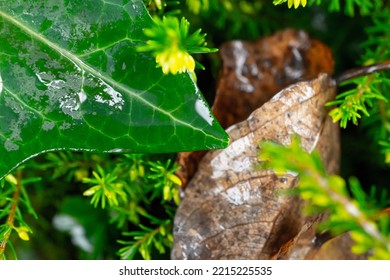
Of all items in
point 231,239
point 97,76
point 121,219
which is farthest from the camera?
point 121,219

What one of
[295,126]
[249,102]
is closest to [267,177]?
[295,126]

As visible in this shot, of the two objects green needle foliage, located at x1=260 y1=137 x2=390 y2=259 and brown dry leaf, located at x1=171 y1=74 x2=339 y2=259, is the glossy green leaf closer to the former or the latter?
brown dry leaf, located at x1=171 y1=74 x2=339 y2=259

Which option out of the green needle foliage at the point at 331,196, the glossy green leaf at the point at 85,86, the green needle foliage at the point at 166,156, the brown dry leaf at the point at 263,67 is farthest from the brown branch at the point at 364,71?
the green needle foliage at the point at 331,196

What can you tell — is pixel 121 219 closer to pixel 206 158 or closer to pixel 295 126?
pixel 206 158

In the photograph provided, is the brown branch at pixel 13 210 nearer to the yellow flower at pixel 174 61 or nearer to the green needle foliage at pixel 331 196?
the yellow flower at pixel 174 61

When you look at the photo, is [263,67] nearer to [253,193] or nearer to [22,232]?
[253,193]

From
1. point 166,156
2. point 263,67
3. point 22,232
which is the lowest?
point 22,232

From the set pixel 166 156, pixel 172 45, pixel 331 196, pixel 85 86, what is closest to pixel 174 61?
pixel 172 45
